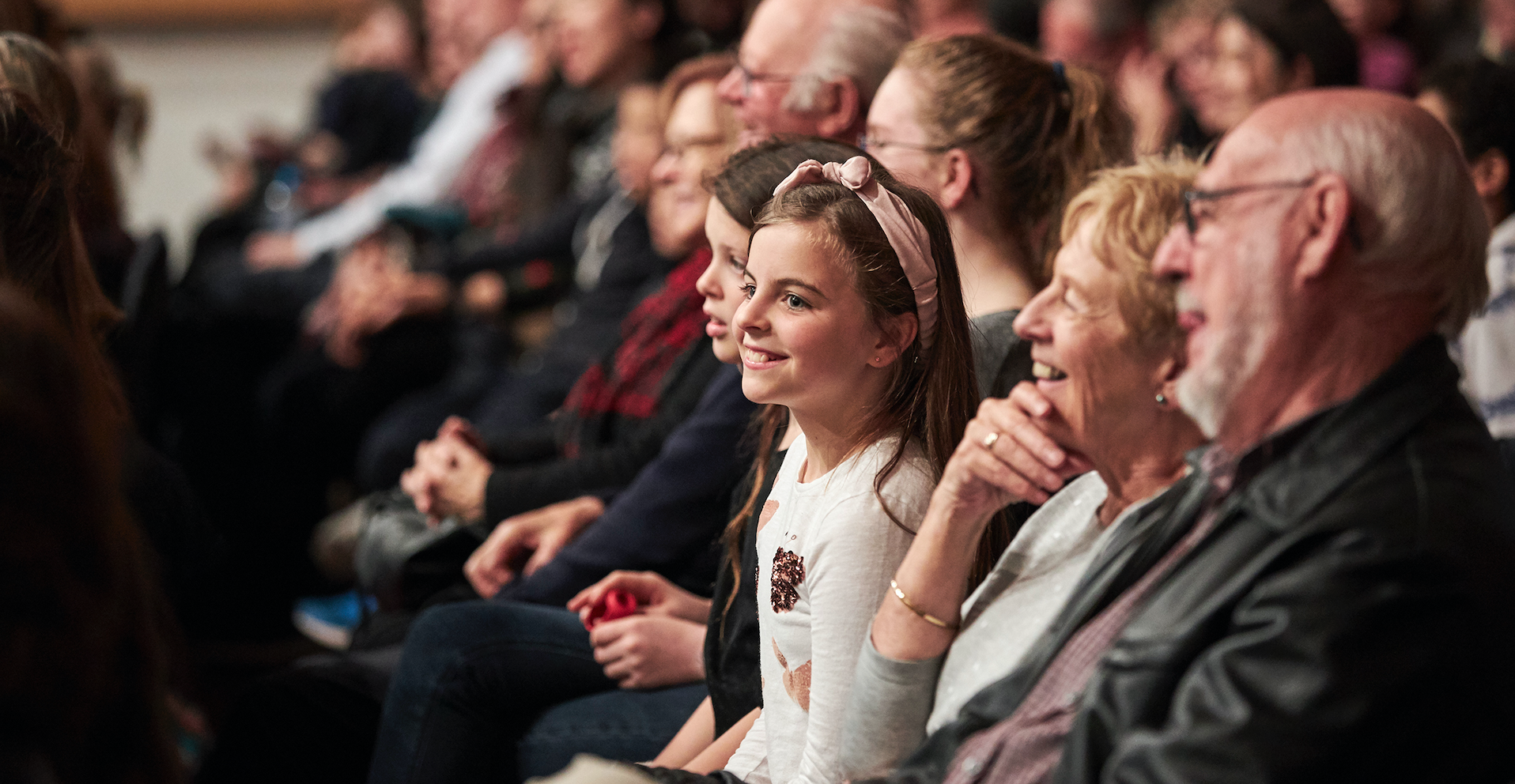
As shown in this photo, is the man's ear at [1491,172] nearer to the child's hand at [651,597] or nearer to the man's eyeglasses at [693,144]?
the man's eyeglasses at [693,144]

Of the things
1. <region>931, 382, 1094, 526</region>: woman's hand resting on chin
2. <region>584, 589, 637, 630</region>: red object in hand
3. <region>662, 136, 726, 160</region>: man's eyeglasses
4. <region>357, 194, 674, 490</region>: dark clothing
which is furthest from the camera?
<region>357, 194, 674, 490</region>: dark clothing

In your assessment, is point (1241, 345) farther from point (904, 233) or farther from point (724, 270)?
point (724, 270)

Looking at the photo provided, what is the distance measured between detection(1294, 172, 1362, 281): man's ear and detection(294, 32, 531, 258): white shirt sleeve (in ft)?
12.8

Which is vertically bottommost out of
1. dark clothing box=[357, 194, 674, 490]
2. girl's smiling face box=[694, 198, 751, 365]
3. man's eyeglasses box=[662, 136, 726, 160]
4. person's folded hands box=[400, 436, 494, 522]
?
dark clothing box=[357, 194, 674, 490]

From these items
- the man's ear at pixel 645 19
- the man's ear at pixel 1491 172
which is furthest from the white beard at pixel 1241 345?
the man's ear at pixel 645 19

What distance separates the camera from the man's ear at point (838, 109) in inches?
89.7

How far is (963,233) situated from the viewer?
76.7 inches

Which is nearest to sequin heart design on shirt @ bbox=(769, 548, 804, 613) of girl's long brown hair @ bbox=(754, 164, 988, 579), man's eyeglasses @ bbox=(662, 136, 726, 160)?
girl's long brown hair @ bbox=(754, 164, 988, 579)

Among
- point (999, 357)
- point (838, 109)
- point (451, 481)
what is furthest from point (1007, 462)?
point (451, 481)

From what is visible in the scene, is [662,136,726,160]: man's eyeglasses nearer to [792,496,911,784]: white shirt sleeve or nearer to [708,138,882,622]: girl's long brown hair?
[708,138,882,622]: girl's long brown hair

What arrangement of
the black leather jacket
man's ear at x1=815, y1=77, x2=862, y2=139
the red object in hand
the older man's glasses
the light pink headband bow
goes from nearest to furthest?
the black leather jacket, the older man's glasses, the light pink headband bow, the red object in hand, man's ear at x1=815, y1=77, x2=862, y2=139

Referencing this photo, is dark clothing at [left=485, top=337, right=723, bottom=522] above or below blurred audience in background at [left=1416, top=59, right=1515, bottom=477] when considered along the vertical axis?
below

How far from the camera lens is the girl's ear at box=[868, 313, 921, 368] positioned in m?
1.54

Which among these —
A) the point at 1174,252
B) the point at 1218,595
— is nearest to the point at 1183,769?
the point at 1218,595
